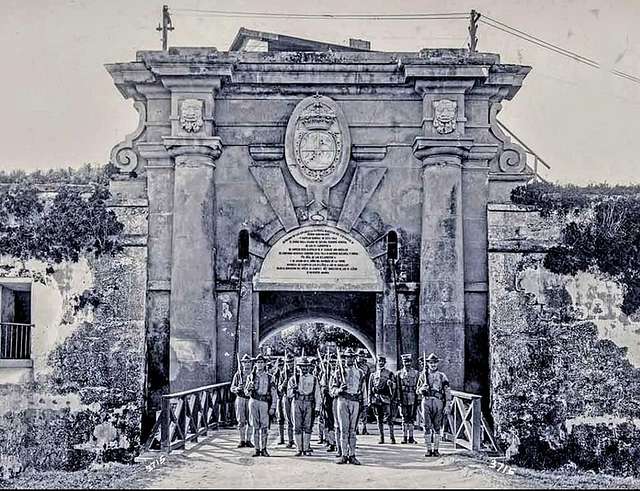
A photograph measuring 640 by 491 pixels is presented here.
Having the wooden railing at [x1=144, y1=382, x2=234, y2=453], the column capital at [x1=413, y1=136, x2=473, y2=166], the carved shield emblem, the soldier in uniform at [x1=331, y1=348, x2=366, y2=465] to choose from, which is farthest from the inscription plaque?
the soldier in uniform at [x1=331, y1=348, x2=366, y2=465]

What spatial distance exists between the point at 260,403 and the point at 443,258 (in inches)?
195

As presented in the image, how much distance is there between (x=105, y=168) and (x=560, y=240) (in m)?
7.86

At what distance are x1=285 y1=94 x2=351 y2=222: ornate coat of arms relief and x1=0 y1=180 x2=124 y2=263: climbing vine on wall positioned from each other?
3.15 meters

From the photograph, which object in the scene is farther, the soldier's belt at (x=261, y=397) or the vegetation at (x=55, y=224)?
the vegetation at (x=55, y=224)

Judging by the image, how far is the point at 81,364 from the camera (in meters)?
17.0

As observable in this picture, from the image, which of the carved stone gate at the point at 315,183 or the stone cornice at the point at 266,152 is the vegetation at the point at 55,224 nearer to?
the carved stone gate at the point at 315,183

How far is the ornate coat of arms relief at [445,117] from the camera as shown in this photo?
17359 mm

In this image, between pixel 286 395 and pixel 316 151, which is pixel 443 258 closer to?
pixel 316 151

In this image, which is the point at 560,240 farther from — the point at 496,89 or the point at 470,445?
the point at 470,445

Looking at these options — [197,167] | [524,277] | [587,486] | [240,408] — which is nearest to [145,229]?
[197,167]

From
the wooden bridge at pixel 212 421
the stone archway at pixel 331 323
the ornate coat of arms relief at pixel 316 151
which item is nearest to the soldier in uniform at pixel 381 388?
the wooden bridge at pixel 212 421

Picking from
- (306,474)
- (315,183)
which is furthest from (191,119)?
(306,474)

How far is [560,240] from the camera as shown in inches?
687

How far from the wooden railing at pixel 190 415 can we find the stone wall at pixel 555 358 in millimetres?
4320
